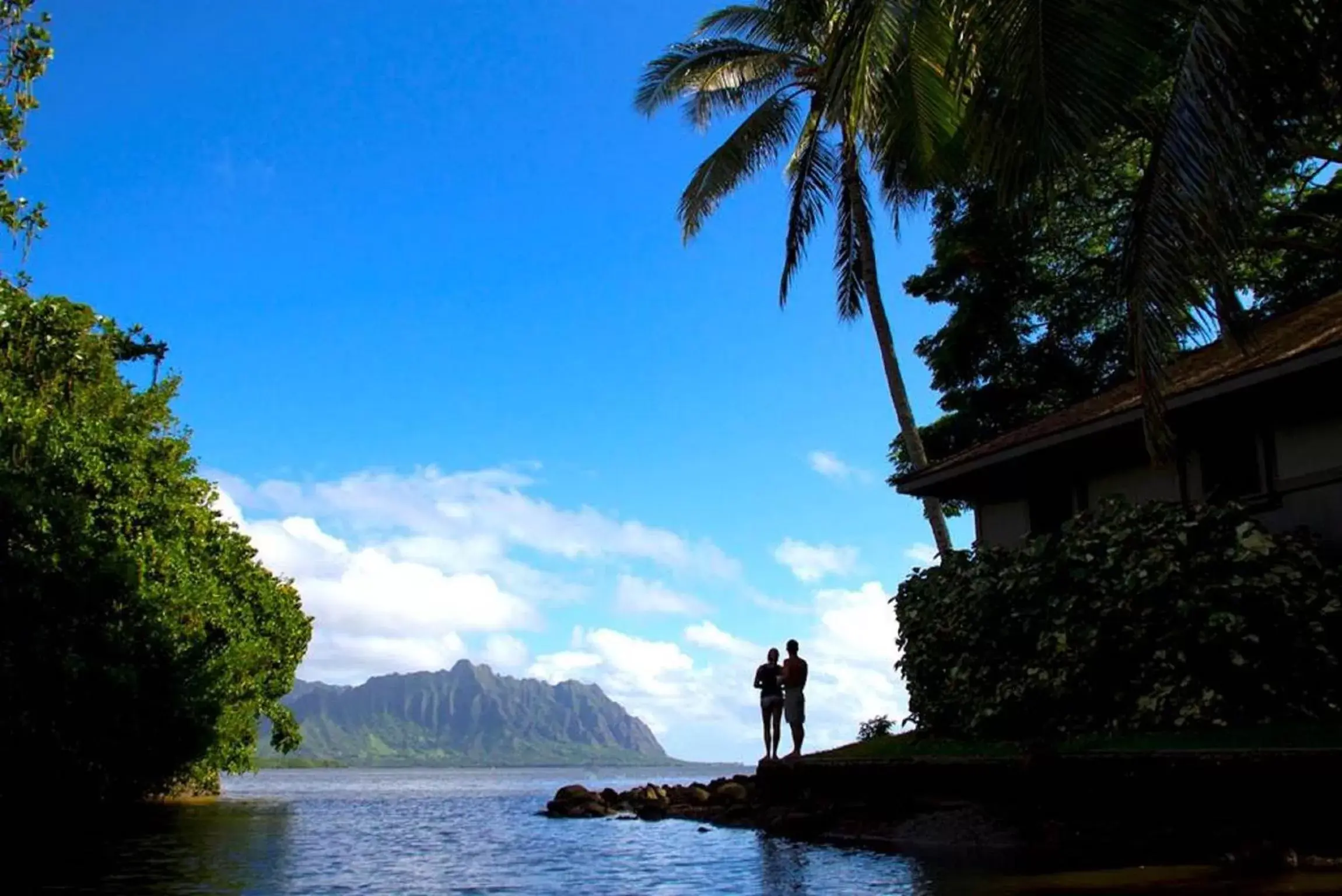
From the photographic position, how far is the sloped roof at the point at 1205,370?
12.7 meters

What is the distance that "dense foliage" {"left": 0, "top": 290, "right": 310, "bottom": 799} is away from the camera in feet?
62.4

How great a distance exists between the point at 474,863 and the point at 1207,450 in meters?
10.3

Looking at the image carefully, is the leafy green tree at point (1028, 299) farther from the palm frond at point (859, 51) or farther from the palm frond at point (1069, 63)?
the palm frond at point (1069, 63)

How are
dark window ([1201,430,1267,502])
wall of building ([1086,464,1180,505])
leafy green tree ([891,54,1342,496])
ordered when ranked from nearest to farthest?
dark window ([1201,430,1267,502])
wall of building ([1086,464,1180,505])
leafy green tree ([891,54,1342,496])

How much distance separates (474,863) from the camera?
1355 cm

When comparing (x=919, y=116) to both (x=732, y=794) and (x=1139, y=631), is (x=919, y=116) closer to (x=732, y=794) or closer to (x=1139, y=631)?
(x=1139, y=631)

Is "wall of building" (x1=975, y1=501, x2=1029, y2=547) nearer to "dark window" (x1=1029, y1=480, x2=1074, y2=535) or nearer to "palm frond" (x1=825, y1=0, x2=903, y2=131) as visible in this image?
"dark window" (x1=1029, y1=480, x2=1074, y2=535)

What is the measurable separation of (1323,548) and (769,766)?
29.3 ft

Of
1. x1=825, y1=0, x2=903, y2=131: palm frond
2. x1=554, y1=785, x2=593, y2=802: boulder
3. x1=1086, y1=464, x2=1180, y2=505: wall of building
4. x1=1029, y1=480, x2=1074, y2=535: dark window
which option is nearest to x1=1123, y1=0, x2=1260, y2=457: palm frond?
x1=825, y1=0, x2=903, y2=131: palm frond

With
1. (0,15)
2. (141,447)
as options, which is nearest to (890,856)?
(0,15)

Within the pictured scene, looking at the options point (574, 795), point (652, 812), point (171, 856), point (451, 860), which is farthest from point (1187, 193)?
point (574, 795)

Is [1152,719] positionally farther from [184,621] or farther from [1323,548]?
[184,621]

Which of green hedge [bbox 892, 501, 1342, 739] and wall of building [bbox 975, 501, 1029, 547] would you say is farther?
wall of building [bbox 975, 501, 1029, 547]

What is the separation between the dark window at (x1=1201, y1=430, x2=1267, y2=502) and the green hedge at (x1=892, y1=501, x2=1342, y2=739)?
1245mm
